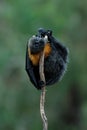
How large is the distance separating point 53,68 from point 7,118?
6.15 m

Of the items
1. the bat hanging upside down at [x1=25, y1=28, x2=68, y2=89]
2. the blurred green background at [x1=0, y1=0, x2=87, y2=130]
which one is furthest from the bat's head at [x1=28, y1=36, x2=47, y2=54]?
the blurred green background at [x1=0, y1=0, x2=87, y2=130]

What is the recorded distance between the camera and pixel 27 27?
22.3ft

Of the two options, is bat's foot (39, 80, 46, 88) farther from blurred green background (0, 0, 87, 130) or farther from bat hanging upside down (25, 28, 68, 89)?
blurred green background (0, 0, 87, 130)

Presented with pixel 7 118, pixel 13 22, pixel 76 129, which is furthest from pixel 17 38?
pixel 76 129

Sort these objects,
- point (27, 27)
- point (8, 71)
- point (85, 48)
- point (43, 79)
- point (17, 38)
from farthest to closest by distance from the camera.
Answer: point (85, 48)
point (8, 71)
point (17, 38)
point (27, 27)
point (43, 79)

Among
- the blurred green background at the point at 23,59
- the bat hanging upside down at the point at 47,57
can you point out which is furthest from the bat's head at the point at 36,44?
the blurred green background at the point at 23,59

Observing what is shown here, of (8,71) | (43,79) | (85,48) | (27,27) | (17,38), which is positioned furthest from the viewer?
(85,48)

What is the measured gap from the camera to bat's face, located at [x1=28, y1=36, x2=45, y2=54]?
1498 millimetres

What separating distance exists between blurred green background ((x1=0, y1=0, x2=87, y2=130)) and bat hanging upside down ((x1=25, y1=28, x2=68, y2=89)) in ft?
15.8

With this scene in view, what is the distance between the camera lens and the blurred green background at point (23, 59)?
23.4 feet

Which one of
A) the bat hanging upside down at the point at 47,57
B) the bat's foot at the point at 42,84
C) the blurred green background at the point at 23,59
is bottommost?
the blurred green background at the point at 23,59

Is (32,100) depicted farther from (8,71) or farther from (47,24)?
(47,24)

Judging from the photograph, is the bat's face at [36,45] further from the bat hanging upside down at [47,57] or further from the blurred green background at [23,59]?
the blurred green background at [23,59]

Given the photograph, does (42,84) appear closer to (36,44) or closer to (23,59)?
(36,44)
